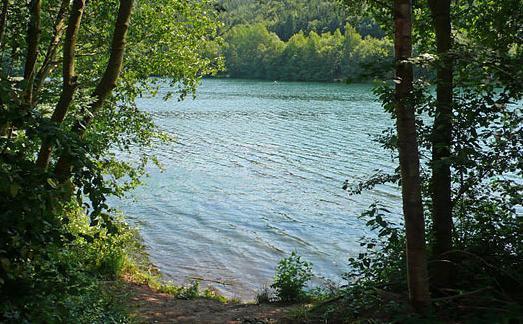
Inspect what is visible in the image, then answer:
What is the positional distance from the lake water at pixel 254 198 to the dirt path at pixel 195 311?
8.74ft

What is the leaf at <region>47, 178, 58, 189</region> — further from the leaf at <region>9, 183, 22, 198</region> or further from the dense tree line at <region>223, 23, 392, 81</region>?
the dense tree line at <region>223, 23, 392, 81</region>

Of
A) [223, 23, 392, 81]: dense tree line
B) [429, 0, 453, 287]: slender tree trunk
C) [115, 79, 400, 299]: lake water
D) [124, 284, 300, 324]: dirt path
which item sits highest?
[223, 23, 392, 81]: dense tree line

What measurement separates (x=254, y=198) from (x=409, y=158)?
1949 centimetres

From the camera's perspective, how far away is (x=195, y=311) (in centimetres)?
964

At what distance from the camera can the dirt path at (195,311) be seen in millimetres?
8594

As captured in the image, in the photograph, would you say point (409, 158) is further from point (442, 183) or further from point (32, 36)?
point (32, 36)

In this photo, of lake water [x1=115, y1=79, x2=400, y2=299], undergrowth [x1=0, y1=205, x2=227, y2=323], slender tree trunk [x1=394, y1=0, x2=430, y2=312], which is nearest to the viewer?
undergrowth [x1=0, y1=205, x2=227, y2=323]

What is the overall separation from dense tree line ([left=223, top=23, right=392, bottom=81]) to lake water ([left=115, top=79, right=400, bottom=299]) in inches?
2358

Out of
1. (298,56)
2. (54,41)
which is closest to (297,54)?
(298,56)

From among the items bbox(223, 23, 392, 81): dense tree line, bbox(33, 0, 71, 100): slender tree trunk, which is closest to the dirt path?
bbox(33, 0, 71, 100): slender tree trunk

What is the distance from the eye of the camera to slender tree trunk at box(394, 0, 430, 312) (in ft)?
14.0

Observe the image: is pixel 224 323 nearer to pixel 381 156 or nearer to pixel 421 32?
pixel 421 32

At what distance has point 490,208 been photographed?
21.9ft

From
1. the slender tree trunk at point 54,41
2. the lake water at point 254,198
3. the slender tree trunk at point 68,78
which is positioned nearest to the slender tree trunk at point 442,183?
the lake water at point 254,198
